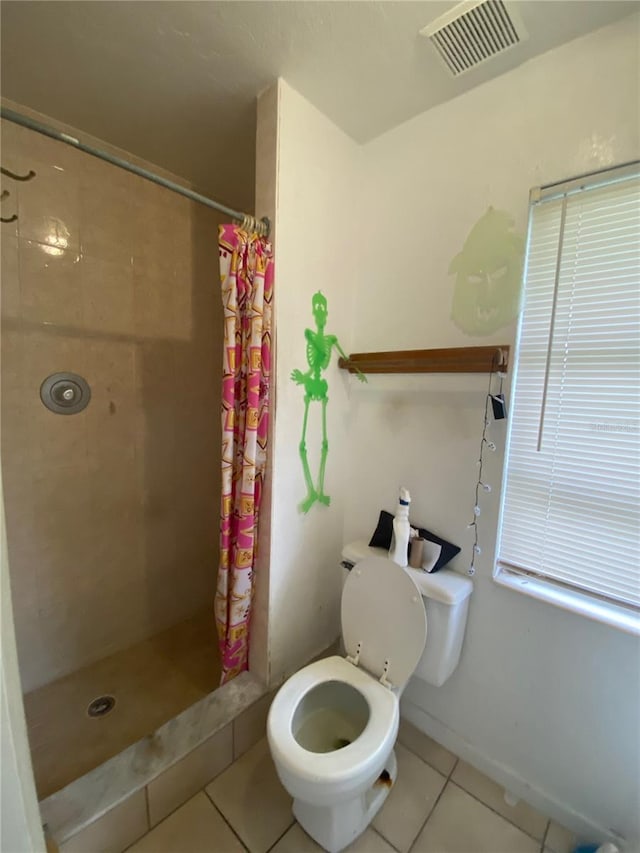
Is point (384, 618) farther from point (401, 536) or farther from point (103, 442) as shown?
point (103, 442)

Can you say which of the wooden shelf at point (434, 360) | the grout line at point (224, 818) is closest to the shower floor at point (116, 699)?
the grout line at point (224, 818)

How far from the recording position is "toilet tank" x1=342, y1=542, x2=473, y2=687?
1203mm

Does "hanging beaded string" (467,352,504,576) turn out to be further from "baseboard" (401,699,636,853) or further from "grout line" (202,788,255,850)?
"grout line" (202,788,255,850)

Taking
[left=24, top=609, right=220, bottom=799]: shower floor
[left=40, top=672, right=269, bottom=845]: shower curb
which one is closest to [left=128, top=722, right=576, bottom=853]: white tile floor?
[left=40, top=672, right=269, bottom=845]: shower curb

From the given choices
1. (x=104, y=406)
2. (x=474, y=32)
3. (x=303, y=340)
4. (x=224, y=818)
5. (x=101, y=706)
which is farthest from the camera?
(x=104, y=406)

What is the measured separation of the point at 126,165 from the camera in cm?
90

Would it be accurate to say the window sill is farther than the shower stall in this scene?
No

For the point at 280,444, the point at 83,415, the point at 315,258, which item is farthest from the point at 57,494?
the point at 315,258

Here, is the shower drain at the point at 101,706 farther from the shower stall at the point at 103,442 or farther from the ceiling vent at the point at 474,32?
the ceiling vent at the point at 474,32

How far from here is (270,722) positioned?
1060 mm

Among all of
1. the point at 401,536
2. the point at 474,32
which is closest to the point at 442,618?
the point at 401,536

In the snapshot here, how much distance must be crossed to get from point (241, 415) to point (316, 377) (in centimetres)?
36

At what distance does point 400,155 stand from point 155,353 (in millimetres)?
1423

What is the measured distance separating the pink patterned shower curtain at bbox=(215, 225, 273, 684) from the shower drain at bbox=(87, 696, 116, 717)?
1.82ft
